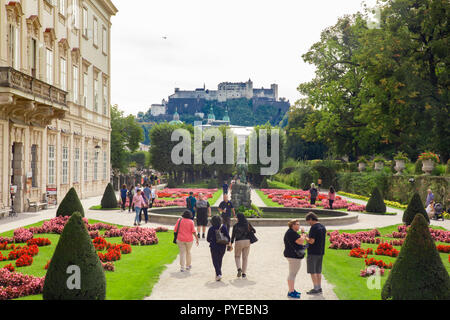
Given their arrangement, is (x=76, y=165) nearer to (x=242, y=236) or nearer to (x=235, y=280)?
(x=242, y=236)

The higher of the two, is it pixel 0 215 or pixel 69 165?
pixel 69 165

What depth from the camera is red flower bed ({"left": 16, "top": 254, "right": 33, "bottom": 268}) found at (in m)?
11.5

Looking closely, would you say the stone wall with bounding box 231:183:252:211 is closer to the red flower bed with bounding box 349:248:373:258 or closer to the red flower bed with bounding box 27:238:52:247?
the red flower bed with bounding box 349:248:373:258

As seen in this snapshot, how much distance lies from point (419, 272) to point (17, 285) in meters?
7.49

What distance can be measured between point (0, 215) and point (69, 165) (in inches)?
422

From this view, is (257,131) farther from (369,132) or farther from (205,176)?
(369,132)

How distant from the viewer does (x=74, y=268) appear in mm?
7438

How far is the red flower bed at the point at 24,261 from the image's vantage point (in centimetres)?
1154

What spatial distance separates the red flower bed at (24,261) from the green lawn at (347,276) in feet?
23.6

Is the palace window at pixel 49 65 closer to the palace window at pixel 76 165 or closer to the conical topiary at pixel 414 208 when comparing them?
the palace window at pixel 76 165

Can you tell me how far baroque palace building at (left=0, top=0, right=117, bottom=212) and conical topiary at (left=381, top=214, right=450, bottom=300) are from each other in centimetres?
1797

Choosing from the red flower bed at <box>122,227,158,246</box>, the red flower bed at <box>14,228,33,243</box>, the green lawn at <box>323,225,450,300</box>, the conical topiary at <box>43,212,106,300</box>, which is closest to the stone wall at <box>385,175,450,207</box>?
the green lawn at <box>323,225,450,300</box>

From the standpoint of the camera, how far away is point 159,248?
1466 cm
